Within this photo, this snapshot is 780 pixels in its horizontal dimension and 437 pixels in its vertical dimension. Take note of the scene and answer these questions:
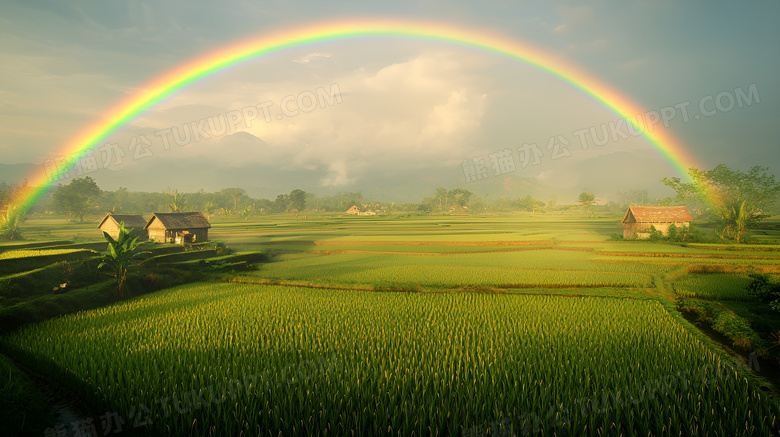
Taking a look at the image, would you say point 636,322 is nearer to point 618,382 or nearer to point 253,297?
point 618,382

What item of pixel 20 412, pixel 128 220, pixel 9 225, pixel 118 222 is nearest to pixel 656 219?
pixel 20 412

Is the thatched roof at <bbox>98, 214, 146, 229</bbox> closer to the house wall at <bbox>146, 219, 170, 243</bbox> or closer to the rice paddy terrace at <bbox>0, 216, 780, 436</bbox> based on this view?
the house wall at <bbox>146, 219, 170, 243</bbox>

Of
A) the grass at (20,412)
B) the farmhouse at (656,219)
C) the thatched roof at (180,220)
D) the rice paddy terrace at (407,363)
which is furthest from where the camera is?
the farmhouse at (656,219)

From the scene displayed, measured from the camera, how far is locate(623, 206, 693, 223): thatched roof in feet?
121

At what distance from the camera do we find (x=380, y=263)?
2431cm

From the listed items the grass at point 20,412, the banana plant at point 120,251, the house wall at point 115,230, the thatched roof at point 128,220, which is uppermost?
the thatched roof at point 128,220

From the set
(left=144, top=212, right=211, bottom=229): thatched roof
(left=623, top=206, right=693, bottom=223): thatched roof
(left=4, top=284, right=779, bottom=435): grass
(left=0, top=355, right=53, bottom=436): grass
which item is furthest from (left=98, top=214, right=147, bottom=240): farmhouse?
(left=623, top=206, right=693, bottom=223): thatched roof

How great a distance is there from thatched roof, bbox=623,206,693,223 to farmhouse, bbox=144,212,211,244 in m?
49.8

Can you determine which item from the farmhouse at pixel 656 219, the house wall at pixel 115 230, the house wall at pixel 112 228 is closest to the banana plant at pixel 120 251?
the house wall at pixel 115 230

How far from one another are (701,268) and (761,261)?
7508 mm

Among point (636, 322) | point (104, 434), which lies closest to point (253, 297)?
point (104, 434)

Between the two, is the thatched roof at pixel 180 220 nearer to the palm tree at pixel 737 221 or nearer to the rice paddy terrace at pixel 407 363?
the rice paddy terrace at pixel 407 363

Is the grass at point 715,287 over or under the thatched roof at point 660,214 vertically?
under

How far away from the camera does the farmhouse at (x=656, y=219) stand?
36875mm
